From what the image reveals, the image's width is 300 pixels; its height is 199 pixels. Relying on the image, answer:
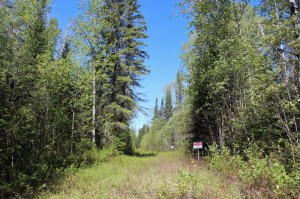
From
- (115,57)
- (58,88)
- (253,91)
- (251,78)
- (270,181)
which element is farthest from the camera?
(115,57)

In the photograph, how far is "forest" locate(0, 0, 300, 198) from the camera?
22.0 feet

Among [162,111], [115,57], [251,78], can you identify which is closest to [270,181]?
[251,78]

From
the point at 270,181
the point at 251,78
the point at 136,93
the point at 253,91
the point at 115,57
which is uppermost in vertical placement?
the point at 115,57

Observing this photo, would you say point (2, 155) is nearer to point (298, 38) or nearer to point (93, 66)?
point (298, 38)

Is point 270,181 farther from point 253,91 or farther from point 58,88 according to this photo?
point 58,88

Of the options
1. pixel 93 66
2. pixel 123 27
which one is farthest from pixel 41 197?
pixel 123 27

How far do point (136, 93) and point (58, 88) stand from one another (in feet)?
39.0

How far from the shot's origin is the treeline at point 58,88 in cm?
747

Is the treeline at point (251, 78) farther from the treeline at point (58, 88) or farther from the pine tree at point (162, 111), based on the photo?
the pine tree at point (162, 111)

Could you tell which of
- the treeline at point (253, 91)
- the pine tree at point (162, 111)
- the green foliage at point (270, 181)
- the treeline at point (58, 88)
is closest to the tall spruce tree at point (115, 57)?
the treeline at point (58, 88)

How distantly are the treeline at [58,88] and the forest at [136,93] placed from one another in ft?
0.20

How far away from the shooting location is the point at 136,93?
22.0 m

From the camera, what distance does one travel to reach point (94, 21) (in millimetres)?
18062

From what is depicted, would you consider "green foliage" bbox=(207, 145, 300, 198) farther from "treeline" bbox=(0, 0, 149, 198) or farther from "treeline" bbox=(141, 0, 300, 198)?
"treeline" bbox=(0, 0, 149, 198)
